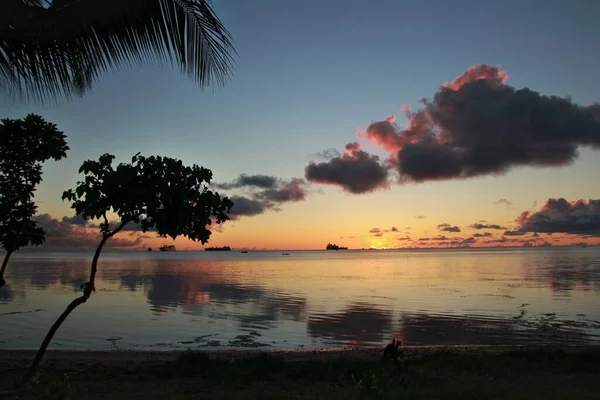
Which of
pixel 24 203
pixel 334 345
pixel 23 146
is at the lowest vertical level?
pixel 334 345

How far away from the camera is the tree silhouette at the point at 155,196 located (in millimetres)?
9117

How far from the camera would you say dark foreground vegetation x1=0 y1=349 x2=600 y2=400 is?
10227mm

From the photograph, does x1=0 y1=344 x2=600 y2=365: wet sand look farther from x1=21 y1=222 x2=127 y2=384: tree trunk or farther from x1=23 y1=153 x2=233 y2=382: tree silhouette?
x1=23 y1=153 x2=233 y2=382: tree silhouette

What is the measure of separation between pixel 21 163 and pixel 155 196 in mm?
3396

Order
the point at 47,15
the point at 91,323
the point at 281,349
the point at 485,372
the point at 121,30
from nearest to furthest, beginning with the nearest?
the point at 47,15
the point at 121,30
the point at 485,372
the point at 281,349
the point at 91,323

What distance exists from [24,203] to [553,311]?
3210 cm

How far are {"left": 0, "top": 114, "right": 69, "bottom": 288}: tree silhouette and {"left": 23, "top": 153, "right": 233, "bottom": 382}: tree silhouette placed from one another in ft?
4.12

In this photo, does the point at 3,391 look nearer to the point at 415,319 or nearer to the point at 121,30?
the point at 121,30

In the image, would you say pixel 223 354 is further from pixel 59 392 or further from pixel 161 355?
pixel 59 392

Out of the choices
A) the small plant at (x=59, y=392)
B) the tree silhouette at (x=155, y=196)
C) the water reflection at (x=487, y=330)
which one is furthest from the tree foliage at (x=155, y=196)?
the water reflection at (x=487, y=330)

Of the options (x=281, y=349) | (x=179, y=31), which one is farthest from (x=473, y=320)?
(x=179, y=31)

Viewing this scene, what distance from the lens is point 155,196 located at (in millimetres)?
9328

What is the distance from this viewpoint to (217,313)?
3067 centimetres

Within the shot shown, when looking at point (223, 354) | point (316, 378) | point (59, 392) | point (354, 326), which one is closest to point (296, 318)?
point (354, 326)
